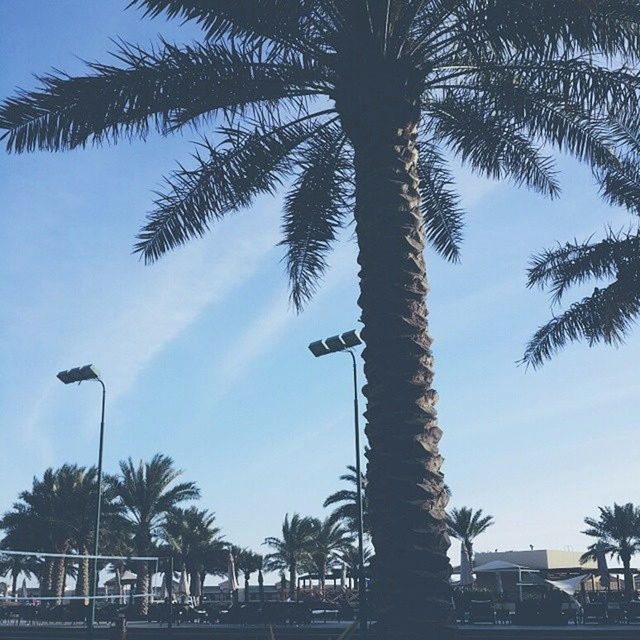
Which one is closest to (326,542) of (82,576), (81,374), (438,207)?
(82,576)

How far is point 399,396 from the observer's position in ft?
28.6

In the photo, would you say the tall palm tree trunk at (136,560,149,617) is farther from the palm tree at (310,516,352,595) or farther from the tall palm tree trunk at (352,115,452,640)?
the tall palm tree trunk at (352,115,452,640)

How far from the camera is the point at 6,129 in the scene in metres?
11.4

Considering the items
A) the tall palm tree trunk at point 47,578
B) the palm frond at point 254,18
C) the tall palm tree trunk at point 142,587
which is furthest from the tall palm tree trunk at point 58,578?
the palm frond at point 254,18

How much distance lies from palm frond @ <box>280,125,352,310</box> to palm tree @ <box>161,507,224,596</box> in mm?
41652

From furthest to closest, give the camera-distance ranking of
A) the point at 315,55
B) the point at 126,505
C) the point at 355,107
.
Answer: the point at 126,505
the point at 315,55
the point at 355,107

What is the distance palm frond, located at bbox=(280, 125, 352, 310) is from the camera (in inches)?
563

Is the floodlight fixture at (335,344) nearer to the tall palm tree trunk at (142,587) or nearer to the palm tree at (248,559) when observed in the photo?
the tall palm tree trunk at (142,587)

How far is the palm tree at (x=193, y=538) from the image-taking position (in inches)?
2202

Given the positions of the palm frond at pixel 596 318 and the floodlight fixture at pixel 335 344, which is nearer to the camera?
the palm frond at pixel 596 318

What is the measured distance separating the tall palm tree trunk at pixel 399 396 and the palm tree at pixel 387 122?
15mm

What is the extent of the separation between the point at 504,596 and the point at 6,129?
113 ft

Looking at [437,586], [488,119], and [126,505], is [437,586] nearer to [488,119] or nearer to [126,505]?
[488,119]

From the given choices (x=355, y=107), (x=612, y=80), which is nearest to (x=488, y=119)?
(x=612, y=80)
